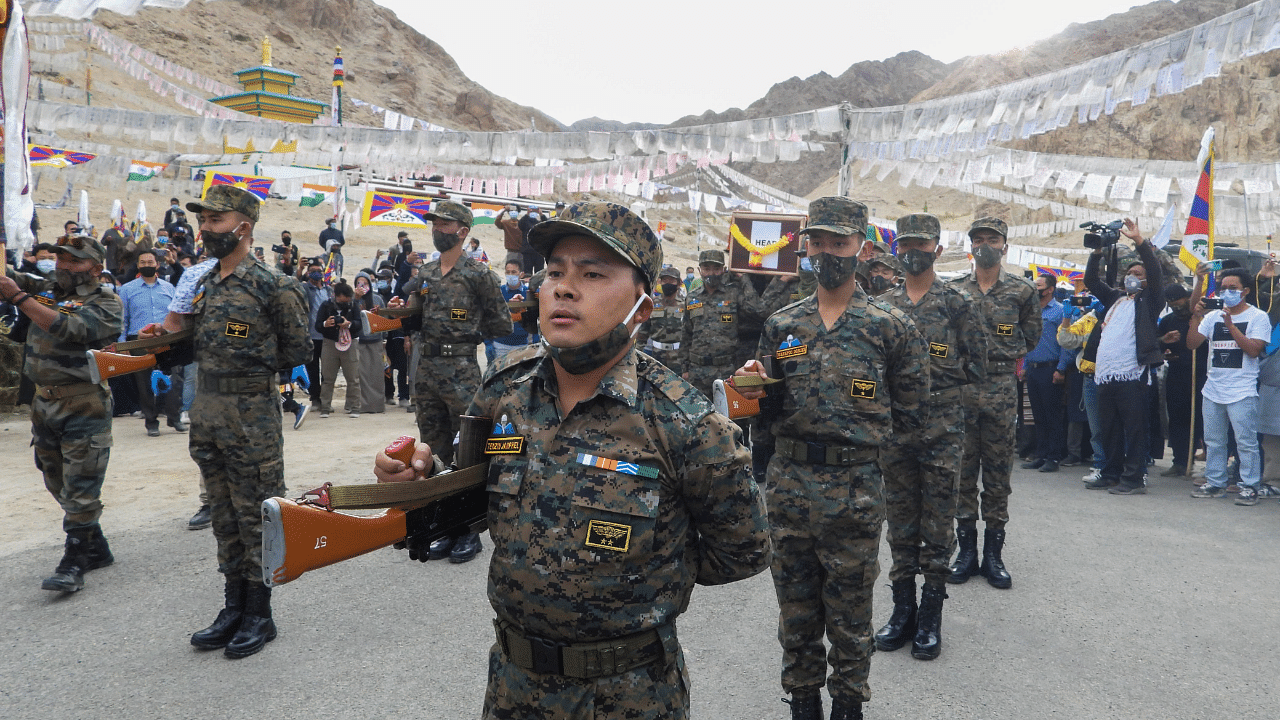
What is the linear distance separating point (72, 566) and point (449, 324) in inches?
110

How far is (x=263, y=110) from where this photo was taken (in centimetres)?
5497

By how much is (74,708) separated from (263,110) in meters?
60.6

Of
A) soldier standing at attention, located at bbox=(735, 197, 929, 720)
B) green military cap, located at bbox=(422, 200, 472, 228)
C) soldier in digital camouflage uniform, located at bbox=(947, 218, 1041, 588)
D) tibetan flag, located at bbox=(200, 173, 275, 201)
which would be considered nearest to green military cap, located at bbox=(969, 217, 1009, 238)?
soldier in digital camouflage uniform, located at bbox=(947, 218, 1041, 588)

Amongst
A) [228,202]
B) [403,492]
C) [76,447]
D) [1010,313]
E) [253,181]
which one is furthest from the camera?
[253,181]

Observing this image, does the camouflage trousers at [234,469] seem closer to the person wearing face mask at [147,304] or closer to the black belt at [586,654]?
the black belt at [586,654]

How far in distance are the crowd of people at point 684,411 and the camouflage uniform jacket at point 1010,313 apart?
36 millimetres

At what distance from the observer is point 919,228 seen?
456 centimetres

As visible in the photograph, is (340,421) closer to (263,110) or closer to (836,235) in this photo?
(836,235)

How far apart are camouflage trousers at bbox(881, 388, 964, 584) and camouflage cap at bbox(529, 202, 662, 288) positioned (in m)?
2.70

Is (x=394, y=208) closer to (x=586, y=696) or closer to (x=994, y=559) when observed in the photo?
(x=994, y=559)

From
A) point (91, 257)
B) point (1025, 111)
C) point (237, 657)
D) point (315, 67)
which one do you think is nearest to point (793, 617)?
point (237, 657)

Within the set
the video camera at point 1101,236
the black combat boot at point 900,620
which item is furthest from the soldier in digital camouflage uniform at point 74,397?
the video camera at point 1101,236

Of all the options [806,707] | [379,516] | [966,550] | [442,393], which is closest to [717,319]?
[442,393]

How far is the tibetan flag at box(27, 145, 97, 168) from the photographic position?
91.4ft
